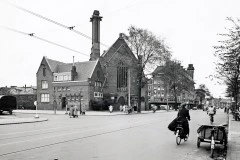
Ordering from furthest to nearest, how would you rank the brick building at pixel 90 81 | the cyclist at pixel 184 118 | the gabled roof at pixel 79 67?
1. the gabled roof at pixel 79 67
2. the brick building at pixel 90 81
3. the cyclist at pixel 184 118

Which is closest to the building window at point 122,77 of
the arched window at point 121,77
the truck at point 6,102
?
the arched window at point 121,77

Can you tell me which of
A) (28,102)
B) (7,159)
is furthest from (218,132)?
(28,102)

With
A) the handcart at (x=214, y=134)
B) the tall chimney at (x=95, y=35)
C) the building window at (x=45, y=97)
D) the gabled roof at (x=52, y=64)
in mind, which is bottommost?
the handcart at (x=214, y=134)

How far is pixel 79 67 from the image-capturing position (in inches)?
2372

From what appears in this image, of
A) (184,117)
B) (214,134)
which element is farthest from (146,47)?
(214,134)

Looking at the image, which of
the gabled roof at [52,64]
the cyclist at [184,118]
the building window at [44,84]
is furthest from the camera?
the gabled roof at [52,64]

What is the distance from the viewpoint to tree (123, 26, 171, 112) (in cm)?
4675

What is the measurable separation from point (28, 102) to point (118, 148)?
210ft

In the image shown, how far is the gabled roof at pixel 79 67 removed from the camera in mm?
57628

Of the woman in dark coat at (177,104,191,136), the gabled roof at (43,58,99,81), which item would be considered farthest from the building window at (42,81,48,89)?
the woman in dark coat at (177,104,191,136)

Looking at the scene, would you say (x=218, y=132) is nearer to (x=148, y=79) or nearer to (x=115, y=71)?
(x=148, y=79)

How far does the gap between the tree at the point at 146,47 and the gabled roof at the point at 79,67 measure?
41.4 ft

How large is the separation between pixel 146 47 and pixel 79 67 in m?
18.7

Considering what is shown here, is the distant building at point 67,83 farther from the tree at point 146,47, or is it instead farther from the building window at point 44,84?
the tree at point 146,47
